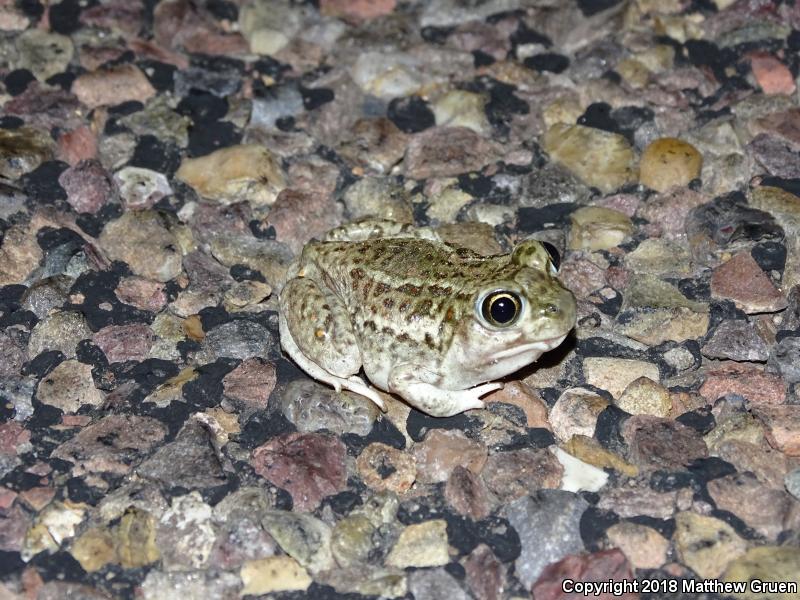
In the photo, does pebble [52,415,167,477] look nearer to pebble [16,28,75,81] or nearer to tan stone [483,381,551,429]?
tan stone [483,381,551,429]

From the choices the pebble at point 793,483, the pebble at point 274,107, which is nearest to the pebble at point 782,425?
the pebble at point 793,483

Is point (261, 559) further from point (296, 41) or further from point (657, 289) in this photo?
point (296, 41)

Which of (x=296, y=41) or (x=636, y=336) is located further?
(x=296, y=41)

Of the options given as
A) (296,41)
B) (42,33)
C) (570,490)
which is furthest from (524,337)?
(42,33)

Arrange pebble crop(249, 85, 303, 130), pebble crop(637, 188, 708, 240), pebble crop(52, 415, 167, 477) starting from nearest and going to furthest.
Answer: pebble crop(52, 415, 167, 477), pebble crop(637, 188, 708, 240), pebble crop(249, 85, 303, 130)

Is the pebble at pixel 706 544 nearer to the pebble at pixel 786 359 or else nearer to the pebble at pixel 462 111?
the pebble at pixel 786 359

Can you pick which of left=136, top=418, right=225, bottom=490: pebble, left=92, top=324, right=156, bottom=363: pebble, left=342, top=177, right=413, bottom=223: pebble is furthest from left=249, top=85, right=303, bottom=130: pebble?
left=136, top=418, right=225, bottom=490: pebble

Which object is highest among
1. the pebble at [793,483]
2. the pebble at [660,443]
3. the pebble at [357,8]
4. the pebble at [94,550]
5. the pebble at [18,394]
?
the pebble at [357,8]
